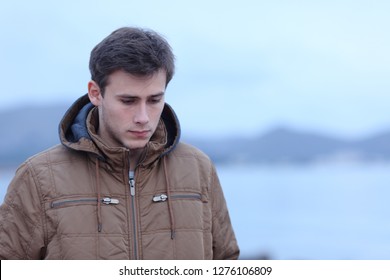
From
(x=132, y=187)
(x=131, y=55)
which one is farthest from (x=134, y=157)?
(x=131, y=55)

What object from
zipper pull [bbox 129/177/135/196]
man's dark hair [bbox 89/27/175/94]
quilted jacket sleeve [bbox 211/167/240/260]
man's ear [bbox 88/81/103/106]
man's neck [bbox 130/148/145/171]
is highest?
man's dark hair [bbox 89/27/175/94]

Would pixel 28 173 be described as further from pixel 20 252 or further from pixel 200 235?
pixel 200 235

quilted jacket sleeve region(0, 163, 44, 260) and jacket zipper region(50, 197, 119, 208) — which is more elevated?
jacket zipper region(50, 197, 119, 208)

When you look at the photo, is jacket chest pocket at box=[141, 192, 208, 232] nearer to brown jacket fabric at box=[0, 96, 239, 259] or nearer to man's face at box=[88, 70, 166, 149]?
brown jacket fabric at box=[0, 96, 239, 259]

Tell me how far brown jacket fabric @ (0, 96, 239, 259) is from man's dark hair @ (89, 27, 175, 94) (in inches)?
9.6

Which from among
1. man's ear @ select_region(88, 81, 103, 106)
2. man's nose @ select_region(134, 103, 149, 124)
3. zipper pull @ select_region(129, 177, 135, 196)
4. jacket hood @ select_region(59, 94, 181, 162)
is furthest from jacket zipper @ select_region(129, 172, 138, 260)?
man's ear @ select_region(88, 81, 103, 106)

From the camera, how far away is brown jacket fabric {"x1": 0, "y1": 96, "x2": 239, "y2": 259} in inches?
86.6

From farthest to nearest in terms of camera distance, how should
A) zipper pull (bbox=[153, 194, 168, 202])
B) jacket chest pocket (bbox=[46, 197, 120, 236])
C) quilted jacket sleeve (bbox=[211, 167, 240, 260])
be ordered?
quilted jacket sleeve (bbox=[211, 167, 240, 260]), zipper pull (bbox=[153, 194, 168, 202]), jacket chest pocket (bbox=[46, 197, 120, 236])

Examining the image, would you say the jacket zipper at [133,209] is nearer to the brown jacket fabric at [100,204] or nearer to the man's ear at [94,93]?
the brown jacket fabric at [100,204]

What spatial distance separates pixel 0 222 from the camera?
2.23m

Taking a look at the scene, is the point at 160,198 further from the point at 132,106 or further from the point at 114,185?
the point at 132,106

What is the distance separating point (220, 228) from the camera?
251 centimetres

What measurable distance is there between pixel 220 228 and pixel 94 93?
0.85 m
